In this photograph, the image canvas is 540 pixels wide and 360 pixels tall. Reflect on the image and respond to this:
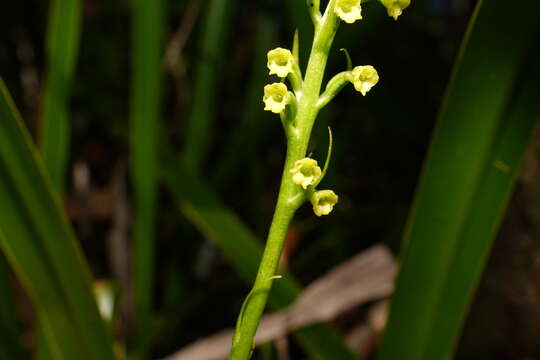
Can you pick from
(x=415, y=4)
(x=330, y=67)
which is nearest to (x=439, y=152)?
(x=330, y=67)

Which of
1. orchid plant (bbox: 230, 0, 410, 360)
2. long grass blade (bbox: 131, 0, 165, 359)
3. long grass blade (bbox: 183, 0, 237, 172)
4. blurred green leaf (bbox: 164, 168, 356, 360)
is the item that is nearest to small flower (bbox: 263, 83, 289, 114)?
orchid plant (bbox: 230, 0, 410, 360)

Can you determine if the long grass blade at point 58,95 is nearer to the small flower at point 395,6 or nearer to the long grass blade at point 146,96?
the long grass blade at point 146,96

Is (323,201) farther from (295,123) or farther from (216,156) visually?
(216,156)

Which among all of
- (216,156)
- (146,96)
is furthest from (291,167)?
(216,156)

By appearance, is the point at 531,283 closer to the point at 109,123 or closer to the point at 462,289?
the point at 462,289

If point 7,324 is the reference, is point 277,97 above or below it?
above

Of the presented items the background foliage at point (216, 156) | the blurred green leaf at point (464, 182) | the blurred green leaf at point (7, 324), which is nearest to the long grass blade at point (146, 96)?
the background foliage at point (216, 156)
